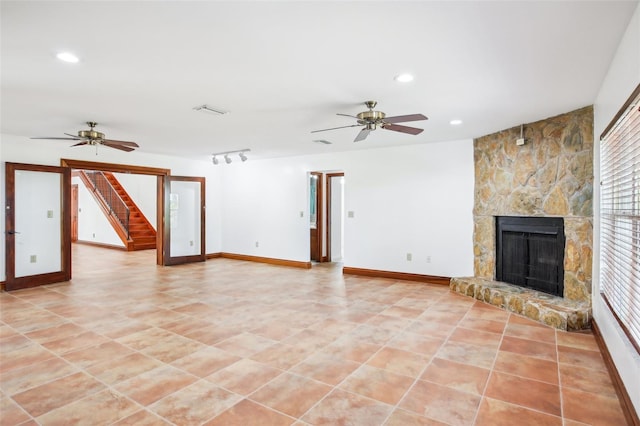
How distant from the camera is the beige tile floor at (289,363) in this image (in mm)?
2219

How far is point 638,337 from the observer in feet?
7.03

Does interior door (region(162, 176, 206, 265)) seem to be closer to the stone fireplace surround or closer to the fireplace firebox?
the stone fireplace surround

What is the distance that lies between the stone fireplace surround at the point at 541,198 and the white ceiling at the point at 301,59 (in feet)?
1.31

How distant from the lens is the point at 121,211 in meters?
11.1

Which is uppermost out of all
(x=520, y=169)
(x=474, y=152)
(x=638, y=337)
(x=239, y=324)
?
(x=474, y=152)

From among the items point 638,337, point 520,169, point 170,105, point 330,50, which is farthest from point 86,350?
point 520,169

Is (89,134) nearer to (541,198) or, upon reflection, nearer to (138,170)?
(138,170)

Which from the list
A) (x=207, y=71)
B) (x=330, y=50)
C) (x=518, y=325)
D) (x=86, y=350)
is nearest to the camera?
(x=330, y=50)

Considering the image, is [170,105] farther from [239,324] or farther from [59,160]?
[59,160]

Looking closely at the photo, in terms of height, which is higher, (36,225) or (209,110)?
(209,110)

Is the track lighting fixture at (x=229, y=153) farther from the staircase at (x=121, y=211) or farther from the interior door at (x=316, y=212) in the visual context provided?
the staircase at (x=121, y=211)

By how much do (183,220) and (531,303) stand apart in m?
6.89

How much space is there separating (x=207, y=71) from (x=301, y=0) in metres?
1.28

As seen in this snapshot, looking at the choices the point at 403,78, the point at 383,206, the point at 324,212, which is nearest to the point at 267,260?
the point at 324,212
